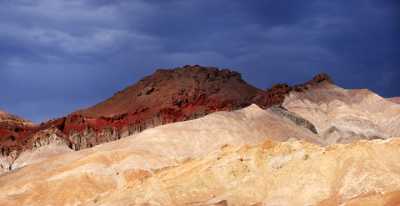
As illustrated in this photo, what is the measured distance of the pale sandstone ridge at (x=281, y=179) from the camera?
80812mm

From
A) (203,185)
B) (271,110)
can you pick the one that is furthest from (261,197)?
(271,110)

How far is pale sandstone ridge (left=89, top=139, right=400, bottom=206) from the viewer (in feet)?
265

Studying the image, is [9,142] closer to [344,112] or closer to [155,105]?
[155,105]

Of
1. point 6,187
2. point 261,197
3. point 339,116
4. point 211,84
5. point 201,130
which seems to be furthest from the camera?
point 211,84

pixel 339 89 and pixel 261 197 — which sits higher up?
pixel 339 89

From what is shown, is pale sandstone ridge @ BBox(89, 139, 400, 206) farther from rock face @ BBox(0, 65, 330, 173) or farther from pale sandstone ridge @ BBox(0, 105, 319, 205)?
rock face @ BBox(0, 65, 330, 173)

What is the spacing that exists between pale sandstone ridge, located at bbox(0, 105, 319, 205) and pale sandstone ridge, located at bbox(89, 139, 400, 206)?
44.4ft

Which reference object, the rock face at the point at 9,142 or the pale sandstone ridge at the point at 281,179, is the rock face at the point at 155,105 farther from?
the pale sandstone ridge at the point at 281,179

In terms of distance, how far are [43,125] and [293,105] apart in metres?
54.0

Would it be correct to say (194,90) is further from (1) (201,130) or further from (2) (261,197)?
(2) (261,197)

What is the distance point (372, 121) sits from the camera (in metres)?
178

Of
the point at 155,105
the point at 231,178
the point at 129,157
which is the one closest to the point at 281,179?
the point at 231,178

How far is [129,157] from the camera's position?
392ft

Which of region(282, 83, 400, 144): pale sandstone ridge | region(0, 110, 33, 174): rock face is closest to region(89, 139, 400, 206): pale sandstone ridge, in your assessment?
region(0, 110, 33, 174): rock face
